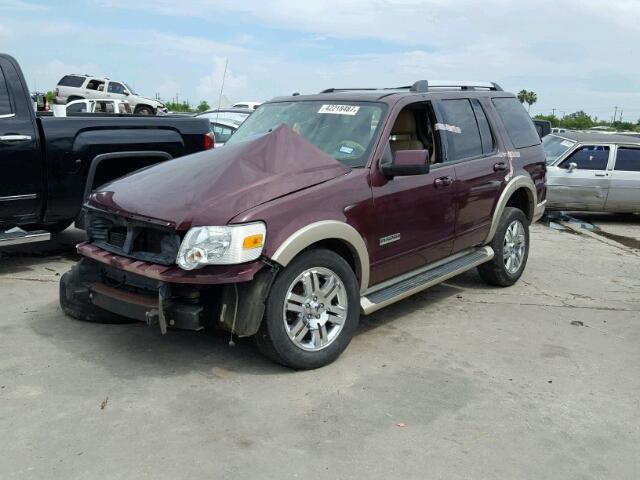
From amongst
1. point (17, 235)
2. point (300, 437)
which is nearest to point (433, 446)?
point (300, 437)

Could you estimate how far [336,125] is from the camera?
16.1ft

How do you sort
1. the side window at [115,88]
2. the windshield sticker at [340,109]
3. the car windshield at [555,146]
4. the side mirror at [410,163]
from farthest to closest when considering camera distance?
the side window at [115,88]
the car windshield at [555,146]
the windshield sticker at [340,109]
the side mirror at [410,163]

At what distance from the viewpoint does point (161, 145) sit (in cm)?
692

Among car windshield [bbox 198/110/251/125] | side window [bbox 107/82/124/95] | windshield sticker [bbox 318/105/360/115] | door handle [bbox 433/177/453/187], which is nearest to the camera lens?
windshield sticker [bbox 318/105/360/115]

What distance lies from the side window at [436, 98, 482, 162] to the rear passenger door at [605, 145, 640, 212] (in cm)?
668

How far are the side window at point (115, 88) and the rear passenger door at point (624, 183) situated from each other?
22938 mm

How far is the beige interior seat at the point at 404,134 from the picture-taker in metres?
5.01

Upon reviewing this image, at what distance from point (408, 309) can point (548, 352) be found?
1.30m

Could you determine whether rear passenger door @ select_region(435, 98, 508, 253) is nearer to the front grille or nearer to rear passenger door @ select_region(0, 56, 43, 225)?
the front grille

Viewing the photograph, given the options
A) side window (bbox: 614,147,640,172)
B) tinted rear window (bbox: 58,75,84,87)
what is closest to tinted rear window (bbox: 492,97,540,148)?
side window (bbox: 614,147,640,172)

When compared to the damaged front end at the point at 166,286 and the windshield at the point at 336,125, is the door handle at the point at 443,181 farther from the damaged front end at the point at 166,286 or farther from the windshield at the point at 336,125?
the damaged front end at the point at 166,286

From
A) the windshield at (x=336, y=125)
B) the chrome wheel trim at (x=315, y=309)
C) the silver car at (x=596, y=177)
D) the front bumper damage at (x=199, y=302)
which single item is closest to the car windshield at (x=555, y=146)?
the silver car at (x=596, y=177)

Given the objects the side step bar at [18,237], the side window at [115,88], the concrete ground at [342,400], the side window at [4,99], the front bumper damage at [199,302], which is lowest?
the concrete ground at [342,400]

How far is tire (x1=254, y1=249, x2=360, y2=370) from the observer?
153 inches
